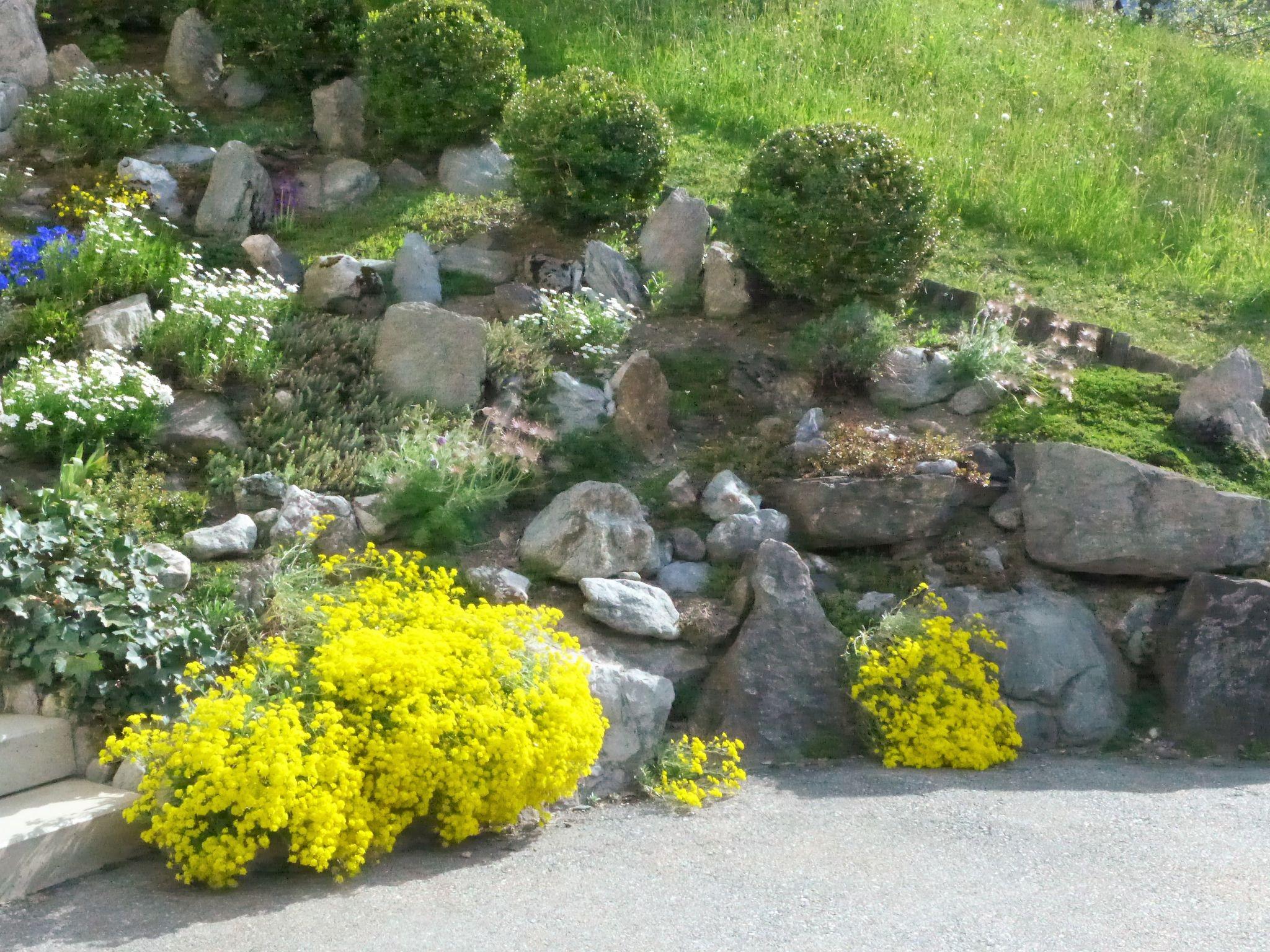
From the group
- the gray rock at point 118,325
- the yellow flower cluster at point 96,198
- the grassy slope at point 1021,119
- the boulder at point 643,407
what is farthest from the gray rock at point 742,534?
the yellow flower cluster at point 96,198

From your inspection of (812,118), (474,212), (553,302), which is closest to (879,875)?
(553,302)

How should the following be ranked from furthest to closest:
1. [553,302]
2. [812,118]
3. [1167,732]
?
[812,118] → [553,302] → [1167,732]

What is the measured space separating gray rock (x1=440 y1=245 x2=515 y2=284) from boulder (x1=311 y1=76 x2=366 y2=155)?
2305 mm

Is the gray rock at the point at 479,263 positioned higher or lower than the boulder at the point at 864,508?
higher

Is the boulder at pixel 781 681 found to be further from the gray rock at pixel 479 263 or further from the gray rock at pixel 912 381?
the gray rock at pixel 479 263

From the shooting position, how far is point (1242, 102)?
503 inches

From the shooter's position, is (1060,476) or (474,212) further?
(474,212)

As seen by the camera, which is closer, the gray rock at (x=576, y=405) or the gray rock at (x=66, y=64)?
the gray rock at (x=576, y=405)

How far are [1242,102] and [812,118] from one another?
16.8ft

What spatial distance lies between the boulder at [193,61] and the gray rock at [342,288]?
4459 millimetres

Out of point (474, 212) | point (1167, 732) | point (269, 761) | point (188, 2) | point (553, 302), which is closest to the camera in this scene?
point (269, 761)

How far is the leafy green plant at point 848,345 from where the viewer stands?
754 centimetres

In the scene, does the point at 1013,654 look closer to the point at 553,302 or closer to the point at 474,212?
the point at 553,302

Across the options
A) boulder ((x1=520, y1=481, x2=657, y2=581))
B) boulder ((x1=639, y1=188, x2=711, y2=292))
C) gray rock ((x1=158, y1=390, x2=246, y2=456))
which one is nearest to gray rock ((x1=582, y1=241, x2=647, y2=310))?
boulder ((x1=639, y1=188, x2=711, y2=292))
